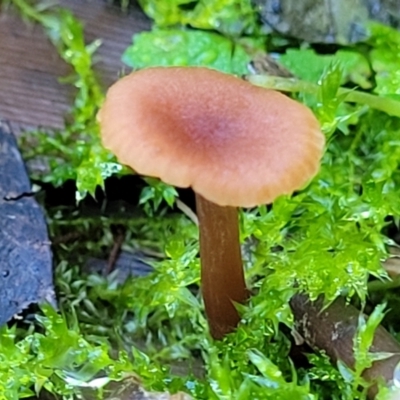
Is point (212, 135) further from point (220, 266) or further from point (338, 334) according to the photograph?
point (338, 334)

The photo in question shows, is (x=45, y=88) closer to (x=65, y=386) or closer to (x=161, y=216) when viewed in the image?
(x=161, y=216)

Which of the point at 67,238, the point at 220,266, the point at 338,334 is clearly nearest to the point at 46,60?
the point at 67,238

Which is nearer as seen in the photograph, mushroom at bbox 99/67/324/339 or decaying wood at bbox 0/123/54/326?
mushroom at bbox 99/67/324/339

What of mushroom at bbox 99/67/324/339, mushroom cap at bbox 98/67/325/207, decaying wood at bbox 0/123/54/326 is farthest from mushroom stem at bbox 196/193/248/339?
decaying wood at bbox 0/123/54/326

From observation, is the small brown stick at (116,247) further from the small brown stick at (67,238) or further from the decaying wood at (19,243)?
the decaying wood at (19,243)

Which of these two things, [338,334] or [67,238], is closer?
[338,334]

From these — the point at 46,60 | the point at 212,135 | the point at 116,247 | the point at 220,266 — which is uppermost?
the point at 212,135

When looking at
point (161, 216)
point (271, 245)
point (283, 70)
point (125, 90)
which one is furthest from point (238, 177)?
point (283, 70)

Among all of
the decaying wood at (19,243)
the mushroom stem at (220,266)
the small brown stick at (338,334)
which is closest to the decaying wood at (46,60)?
the decaying wood at (19,243)

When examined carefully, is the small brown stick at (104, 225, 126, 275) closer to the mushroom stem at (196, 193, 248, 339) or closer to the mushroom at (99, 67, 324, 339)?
the mushroom stem at (196, 193, 248, 339)
